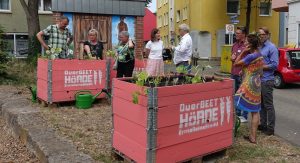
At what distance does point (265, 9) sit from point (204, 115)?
3737 centimetres

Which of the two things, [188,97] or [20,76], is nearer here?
[188,97]

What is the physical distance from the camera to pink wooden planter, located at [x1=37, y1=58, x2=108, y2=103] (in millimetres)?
8039

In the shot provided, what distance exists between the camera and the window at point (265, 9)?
1561 inches

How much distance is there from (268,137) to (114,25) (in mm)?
11743

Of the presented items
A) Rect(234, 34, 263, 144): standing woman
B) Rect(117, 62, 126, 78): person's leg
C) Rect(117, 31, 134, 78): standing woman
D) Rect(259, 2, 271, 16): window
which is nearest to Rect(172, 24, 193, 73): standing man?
Rect(117, 31, 134, 78): standing woman

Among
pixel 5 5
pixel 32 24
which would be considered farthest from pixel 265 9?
pixel 32 24

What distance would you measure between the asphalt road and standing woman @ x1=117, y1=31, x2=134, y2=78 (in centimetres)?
295

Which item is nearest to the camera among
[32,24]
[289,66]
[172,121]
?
[172,121]

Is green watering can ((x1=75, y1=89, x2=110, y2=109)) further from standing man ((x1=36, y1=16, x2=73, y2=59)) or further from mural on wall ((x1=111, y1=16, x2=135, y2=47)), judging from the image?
mural on wall ((x1=111, y1=16, x2=135, y2=47))

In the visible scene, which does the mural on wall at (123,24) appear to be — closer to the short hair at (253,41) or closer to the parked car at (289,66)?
the parked car at (289,66)

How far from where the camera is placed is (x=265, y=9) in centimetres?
3994

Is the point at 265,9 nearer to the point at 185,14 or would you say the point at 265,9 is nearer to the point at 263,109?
the point at 185,14

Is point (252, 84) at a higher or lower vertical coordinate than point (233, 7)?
lower

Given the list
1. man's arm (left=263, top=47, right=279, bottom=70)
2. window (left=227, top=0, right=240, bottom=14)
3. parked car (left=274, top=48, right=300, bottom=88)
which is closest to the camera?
man's arm (left=263, top=47, right=279, bottom=70)
